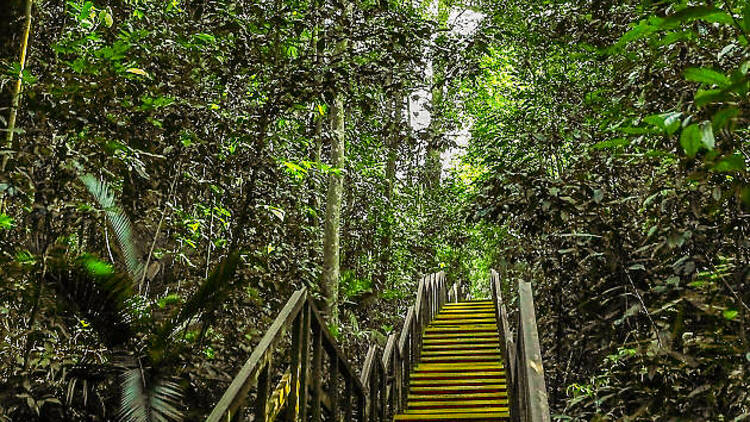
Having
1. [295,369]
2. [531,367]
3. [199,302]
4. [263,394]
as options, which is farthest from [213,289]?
[531,367]

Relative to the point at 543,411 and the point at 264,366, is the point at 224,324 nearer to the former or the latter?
the point at 264,366

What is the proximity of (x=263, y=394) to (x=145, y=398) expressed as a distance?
118 centimetres

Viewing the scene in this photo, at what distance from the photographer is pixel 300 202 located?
7.09 m

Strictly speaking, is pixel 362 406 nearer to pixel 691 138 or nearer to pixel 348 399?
pixel 348 399

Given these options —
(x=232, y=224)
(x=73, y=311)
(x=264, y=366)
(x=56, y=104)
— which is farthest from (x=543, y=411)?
(x=232, y=224)

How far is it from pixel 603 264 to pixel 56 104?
13.1ft

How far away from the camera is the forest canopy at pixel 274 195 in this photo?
2967 mm

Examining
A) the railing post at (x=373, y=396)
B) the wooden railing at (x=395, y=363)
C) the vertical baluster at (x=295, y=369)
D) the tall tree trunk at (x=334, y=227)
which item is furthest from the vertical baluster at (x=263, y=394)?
the tall tree trunk at (x=334, y=227)

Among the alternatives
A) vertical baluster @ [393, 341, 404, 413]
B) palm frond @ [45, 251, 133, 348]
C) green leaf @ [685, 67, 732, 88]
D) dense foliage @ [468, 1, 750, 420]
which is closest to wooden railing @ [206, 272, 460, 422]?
vertical baluster @ [393, 341, 404, 413]

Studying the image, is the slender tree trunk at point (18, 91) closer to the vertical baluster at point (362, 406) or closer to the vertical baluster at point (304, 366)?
the vertical baluster at point (304, 366)

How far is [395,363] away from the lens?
644 centimetres

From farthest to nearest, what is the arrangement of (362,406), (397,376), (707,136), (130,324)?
(397,376) < (362,406) < (130,324) < (707,136)

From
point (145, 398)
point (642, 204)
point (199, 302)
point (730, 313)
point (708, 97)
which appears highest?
point (642, 204)

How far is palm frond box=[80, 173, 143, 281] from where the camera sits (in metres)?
4.03
